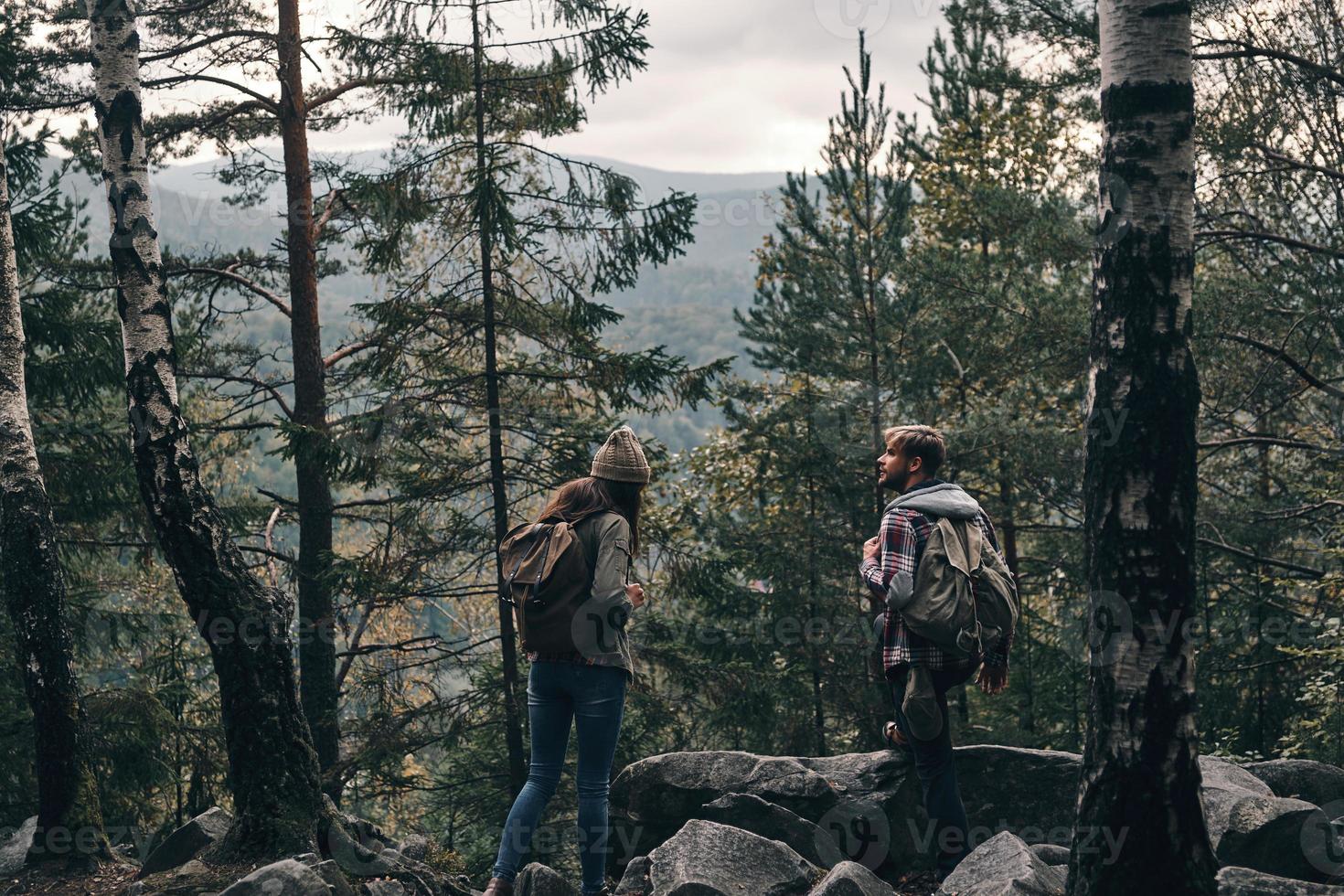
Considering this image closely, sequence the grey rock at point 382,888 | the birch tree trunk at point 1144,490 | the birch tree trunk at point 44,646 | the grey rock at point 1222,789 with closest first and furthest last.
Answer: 1. the birch tree trunk at point 1144,490
2. the grey rock at point 382,888
3. the grey rock at point 1222,789
4. the birch tree trunk at point 44,646

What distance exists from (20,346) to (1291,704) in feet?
46.7

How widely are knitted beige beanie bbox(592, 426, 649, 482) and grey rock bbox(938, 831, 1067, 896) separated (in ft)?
7.29

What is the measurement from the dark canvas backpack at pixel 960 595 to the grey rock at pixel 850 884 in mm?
1089

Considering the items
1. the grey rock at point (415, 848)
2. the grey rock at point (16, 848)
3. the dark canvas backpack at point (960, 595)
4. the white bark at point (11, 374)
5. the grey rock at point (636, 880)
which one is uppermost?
the white bark at point (11, 374)

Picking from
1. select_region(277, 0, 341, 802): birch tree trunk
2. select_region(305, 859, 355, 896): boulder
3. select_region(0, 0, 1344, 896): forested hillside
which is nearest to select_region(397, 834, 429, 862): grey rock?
select_region(0, 0, 1344, 896): forested hillside

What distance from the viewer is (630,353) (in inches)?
444

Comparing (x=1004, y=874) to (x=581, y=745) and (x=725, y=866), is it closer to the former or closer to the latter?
(x=725, y=866)

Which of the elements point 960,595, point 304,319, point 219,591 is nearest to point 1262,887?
point 960,595

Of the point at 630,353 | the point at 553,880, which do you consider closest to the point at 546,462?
the point at 630,353

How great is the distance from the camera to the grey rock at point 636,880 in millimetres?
5570

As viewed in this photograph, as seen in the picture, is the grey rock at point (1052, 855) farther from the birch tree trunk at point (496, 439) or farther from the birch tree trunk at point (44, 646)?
the birch tree trunk at point (496, 439)

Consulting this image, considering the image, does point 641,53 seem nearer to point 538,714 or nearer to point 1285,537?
point 538,714

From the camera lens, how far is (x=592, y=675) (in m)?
4.52

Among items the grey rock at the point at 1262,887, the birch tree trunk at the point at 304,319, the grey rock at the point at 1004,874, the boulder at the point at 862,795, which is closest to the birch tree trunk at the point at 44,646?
the boulder at the point at 862,795
